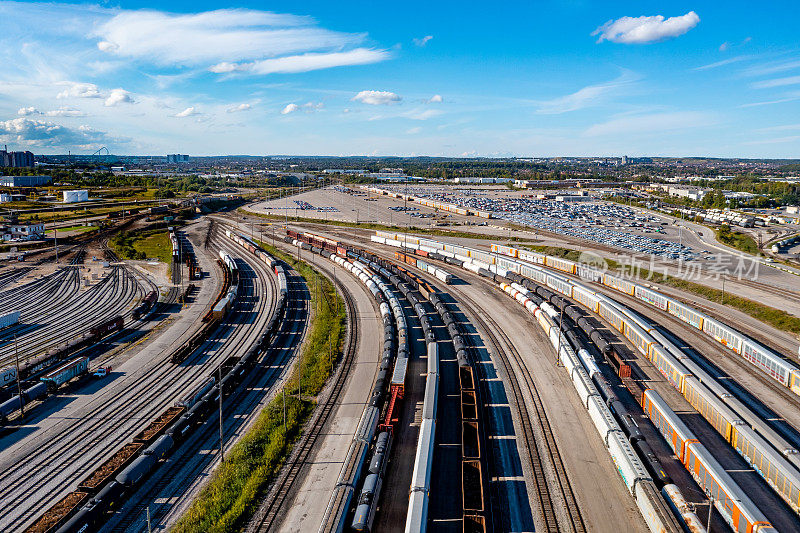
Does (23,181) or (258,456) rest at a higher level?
(23,181)

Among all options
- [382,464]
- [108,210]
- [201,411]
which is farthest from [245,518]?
[108,210]

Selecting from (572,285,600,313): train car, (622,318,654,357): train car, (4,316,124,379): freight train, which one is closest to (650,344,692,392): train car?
(622,318,654,357): train car

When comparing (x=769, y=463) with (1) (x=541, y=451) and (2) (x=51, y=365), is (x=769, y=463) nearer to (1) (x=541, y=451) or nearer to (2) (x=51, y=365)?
(1) (x=541, y=451)

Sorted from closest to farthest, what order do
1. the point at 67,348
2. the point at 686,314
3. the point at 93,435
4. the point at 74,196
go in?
1. the point at 93,435
2. the point at 67,348
3. the point at 686,314
4. the point at 74,196

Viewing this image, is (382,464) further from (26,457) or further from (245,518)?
(26,457)

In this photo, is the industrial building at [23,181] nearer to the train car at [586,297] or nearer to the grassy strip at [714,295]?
the grassy strip at [714,295]

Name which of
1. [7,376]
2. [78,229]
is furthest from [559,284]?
[78,229]
